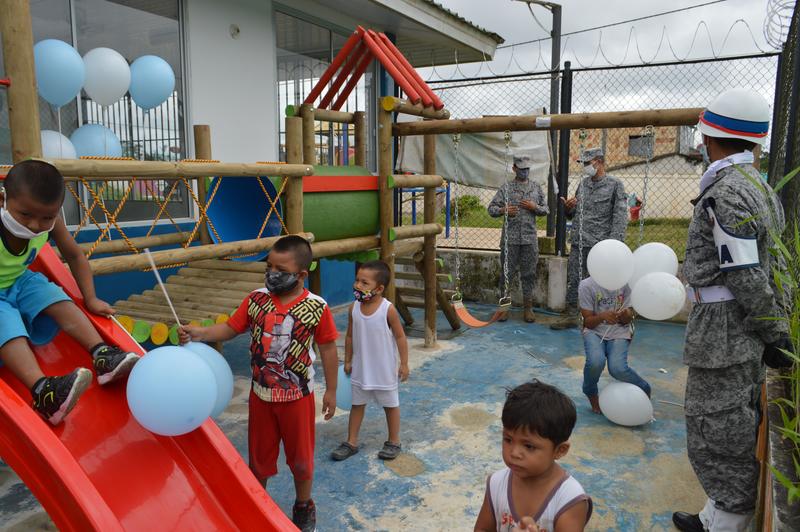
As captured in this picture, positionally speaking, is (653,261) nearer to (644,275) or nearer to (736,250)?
(644,275)

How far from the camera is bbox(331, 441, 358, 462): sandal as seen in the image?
391 cm

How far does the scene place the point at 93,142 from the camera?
463 cm

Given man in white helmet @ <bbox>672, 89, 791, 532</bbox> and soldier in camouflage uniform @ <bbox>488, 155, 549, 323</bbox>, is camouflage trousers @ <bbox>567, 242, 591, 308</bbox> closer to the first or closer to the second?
soldier in camouflage uniform @ <bbox>488, 155, 549, 323</bbox>

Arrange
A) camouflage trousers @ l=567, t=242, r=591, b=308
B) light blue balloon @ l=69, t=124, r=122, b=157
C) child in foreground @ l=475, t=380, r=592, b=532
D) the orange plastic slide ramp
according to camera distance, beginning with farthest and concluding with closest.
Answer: camouflage trousers @ l=567, t=242, r=591, b=308, light blue balloon @ l=69, t=124, r=122, b=157, the orange plastic slide ramp, child in foreground @ l=475, t=380, r=592, b=532

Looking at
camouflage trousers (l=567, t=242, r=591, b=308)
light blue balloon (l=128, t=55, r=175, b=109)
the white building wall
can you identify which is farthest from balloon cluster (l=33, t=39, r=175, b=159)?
camouflage trousers (l=567, t=242, r=591, b=308)

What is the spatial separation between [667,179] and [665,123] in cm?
1157

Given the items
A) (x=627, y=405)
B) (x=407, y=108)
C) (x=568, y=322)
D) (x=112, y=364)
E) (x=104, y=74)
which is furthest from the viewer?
(x=568, y=322)

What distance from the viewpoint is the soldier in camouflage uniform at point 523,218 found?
301 inches

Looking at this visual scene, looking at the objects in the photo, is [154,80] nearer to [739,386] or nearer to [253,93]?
[253,93]

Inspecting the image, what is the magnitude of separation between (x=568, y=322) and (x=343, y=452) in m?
4.33

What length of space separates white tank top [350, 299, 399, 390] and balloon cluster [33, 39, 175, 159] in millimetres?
2256

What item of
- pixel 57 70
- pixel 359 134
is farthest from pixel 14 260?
pixel 359 134

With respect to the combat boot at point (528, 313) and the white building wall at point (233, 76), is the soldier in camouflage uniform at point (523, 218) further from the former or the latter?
the white building wall at point (233, 76)

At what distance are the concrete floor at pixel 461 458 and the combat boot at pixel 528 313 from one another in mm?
1574
